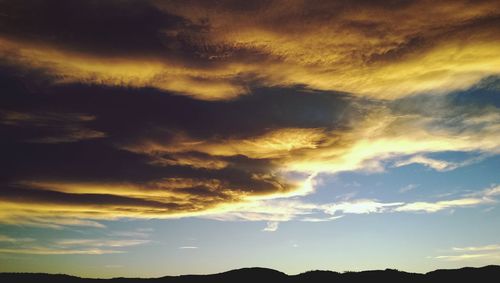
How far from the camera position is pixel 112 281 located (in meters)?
54.4

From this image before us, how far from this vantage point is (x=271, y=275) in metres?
54.5

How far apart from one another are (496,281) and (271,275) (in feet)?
83.5

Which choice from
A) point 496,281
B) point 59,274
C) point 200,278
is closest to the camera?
point 496,281

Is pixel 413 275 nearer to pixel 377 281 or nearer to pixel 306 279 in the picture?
pixel 377 281

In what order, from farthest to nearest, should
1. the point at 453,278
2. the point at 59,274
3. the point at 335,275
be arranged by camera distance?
the point at 59,274
the point at 335,275
the point at 453,278

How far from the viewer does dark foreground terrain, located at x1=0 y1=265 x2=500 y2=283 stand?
47000 millimetres

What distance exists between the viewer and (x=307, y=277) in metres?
51.8

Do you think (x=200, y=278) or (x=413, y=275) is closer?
(x=413, y=275)

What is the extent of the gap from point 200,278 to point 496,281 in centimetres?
3396

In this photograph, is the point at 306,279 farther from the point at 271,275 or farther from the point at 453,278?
the point at 453,278

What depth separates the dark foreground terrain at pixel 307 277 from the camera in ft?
154

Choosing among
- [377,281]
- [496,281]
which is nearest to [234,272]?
[377,281]

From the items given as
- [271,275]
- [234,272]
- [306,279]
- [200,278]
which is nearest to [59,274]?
[200,278]

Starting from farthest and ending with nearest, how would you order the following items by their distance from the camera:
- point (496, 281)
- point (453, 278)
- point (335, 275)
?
point (335, 275) < point (453, 278) < point (496, 281)
